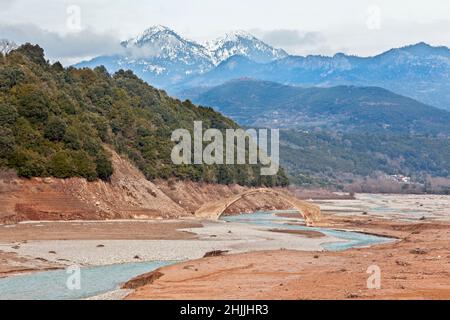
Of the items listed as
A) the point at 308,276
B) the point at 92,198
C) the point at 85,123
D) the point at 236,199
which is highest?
the point at 85,123

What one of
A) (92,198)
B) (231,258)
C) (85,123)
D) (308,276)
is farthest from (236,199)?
(308,276)

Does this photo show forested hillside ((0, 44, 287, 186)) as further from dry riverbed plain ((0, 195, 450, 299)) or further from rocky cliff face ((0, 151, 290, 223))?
dry riverbed plain ((0, 195, 450, 299))

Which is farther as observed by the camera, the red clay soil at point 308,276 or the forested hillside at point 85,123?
the forested hillside at point 85,123

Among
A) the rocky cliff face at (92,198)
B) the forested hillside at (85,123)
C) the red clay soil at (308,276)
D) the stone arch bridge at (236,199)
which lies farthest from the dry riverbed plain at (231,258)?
the stone arch bridge at (236,199)

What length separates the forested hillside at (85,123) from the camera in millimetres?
94875

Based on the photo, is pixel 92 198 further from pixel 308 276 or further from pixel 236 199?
pixel 308 276

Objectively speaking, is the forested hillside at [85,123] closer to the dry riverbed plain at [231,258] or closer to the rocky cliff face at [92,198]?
the rocky cliff face at [92,198]

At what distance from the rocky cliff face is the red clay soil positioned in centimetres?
3286

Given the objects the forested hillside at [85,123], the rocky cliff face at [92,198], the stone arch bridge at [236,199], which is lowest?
the stone arch bridge at [236,199]

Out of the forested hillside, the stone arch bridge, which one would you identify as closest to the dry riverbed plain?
the forested hillside

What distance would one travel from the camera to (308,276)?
153ft

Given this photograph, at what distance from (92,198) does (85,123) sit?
807 inches

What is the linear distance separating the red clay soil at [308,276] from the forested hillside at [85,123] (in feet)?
134

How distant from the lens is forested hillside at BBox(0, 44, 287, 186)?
9488 centimetres
